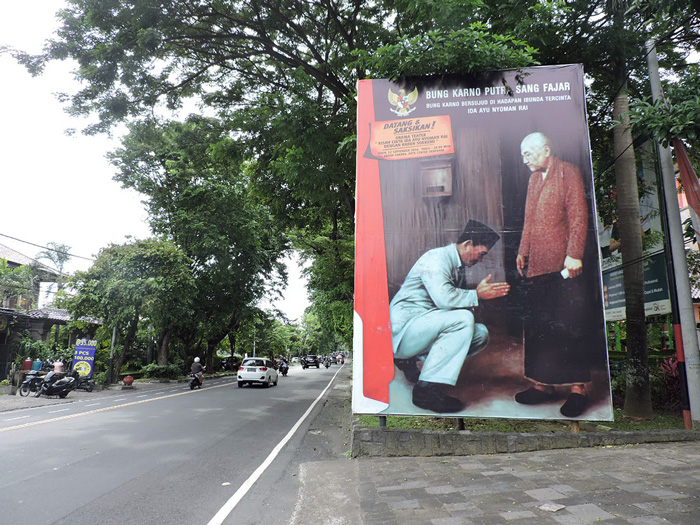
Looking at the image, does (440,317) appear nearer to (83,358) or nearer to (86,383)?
(86,383)

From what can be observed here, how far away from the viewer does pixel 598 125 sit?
11.3 metres

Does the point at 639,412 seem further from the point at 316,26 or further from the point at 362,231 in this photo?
the point at 316,26

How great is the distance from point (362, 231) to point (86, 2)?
8003 mm

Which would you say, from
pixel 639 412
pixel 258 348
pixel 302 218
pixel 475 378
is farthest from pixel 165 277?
pixel 258 348

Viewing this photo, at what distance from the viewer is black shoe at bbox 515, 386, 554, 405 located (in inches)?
262

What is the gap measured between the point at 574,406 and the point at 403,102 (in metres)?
5.81

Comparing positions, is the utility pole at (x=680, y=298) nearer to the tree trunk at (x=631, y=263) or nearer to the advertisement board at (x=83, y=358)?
the tree trunk at (x=631, y=263)

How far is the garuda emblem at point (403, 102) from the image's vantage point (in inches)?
303

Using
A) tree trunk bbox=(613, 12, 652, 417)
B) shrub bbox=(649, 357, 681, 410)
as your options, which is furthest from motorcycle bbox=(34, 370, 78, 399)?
shrub bbox=(649, 357, 681, 410)

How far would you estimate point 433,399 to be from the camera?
6816 millimetres

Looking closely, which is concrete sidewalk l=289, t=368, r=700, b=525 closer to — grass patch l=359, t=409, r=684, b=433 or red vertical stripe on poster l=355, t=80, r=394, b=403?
red vertical stripe on poster l=355, t=80, r=394, b=403

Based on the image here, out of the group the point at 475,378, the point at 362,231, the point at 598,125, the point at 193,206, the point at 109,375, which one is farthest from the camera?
the point at 193,206

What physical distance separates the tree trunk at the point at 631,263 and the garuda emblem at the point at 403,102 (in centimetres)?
450

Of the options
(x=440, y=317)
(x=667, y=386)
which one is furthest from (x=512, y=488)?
(x=667, y=386)
